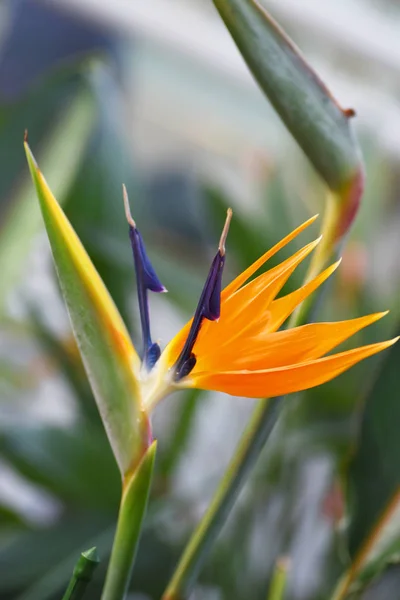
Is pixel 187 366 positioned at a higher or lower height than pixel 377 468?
higher

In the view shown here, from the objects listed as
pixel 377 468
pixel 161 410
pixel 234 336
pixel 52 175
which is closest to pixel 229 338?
pixel 234 336

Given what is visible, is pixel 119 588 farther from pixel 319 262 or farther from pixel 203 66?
pixel 203 66

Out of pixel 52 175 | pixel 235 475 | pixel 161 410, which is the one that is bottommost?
pixel 161 410

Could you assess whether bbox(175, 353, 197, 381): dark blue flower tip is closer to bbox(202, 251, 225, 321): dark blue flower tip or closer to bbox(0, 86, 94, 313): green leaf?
bbox(202, 251, 225, 321): dark blue flower tip

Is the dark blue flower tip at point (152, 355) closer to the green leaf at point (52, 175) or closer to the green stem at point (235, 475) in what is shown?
the green stem at point (235, 475)

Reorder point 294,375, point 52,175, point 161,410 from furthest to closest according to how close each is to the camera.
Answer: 1. point 161,410
2. point 52,175
3. point 294,375

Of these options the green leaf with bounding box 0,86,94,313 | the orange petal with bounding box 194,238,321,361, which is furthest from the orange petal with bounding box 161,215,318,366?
the green leaf with bounding box 0,86,94,313

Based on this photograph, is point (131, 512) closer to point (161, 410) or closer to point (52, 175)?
point (52, 175)

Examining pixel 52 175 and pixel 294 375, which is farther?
pixel 52 175
